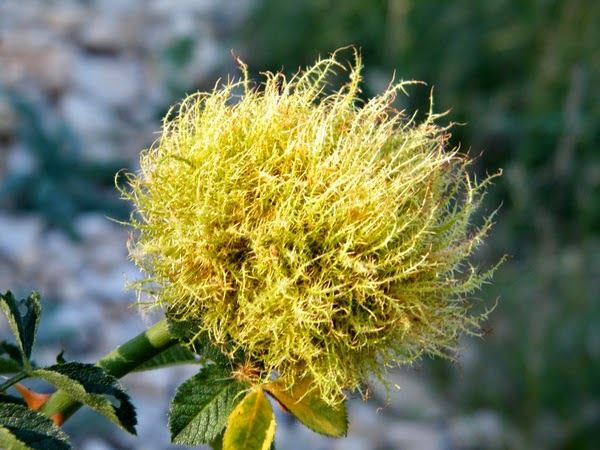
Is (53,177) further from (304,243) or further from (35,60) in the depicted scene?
(304,243)

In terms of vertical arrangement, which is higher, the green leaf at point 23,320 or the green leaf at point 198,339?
the green leaf at point 23,320

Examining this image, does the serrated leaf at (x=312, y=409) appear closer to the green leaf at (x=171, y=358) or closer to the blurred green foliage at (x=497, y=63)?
the green leaf at (x=171, y=358)

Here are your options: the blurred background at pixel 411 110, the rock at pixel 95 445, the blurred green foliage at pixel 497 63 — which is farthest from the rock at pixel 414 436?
the rock at pixel 95 445

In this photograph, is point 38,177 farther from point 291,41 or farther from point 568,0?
point 568,0

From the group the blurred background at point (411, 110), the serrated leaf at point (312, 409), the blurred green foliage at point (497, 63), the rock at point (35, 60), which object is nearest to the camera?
the serrated leaf at point (312, 409)

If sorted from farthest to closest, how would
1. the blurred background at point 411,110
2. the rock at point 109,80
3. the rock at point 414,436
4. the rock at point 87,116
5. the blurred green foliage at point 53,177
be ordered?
the rock at point 109,80 < the rock at point 87,116 < the blurred green foliage at point 53,177 < the rock at point 414,436 < the blurred background at point 411,110

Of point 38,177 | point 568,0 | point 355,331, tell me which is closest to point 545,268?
point 568,0

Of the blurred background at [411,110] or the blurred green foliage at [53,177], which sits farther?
the blurred green foliage at [53,177]
